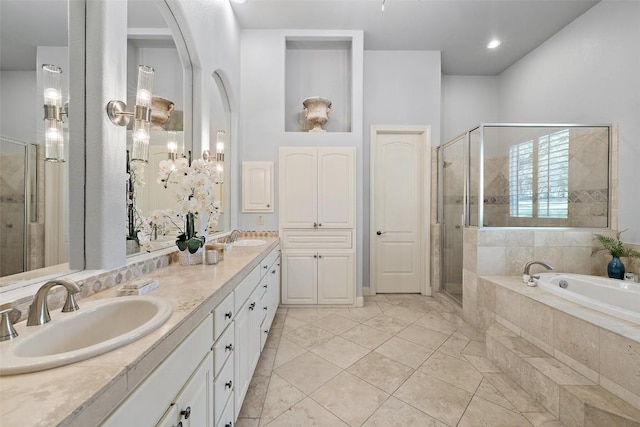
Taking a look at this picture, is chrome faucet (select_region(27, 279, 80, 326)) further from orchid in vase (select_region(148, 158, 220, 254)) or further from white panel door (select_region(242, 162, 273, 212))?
white panel door (select_region(242, 162, 273, 212))

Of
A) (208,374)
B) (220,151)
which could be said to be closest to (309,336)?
(208,374)

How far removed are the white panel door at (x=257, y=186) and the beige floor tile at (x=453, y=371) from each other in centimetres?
224

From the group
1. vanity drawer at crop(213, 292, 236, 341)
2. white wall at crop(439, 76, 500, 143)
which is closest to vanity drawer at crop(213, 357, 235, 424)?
vanity drawer at crop(213, 292, 236, 341)

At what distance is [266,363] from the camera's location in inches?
78.2

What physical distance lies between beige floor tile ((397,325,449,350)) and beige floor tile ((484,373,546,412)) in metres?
0.48

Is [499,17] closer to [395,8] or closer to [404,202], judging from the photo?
A: [395,8]

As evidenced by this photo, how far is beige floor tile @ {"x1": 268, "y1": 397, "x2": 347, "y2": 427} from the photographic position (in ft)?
4.73

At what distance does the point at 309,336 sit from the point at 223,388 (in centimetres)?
134

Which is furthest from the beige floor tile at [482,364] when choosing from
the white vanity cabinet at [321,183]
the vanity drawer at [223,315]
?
the vanity drawer at [223,315]

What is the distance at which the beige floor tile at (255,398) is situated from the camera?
151cm

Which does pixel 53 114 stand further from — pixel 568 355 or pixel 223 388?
pixel 568 355

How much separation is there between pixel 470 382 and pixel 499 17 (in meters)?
3.71

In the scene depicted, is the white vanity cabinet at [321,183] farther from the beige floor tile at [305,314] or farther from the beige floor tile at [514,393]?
the beige floor tile at [514,393]

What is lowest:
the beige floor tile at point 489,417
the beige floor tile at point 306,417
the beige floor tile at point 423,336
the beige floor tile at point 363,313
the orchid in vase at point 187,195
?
the beige floor tile at point 306,417
